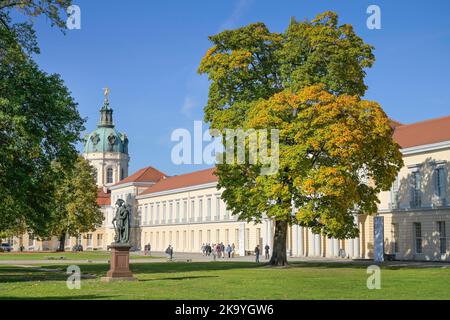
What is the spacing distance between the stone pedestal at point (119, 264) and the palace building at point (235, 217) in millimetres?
9855

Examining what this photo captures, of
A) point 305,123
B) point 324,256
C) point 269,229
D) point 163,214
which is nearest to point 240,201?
point 305,123

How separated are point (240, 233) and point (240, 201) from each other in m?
38.3

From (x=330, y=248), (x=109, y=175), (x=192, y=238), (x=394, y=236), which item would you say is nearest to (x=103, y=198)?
(x=109, y=175)

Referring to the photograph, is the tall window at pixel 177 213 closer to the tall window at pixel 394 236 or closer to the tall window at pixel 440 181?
the tall window at pixel 394 236

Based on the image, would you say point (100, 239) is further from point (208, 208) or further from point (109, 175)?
point (208, 208)

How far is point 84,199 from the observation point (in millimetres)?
89188

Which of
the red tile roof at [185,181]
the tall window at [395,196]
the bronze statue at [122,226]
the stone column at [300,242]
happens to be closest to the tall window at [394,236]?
the tall window at [395,196]

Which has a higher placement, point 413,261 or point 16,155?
point 16,155

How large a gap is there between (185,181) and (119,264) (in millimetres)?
71162

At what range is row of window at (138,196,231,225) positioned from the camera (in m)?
87.2

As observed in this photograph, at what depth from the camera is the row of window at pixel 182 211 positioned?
87.2 m

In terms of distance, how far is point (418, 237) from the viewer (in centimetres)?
5266
